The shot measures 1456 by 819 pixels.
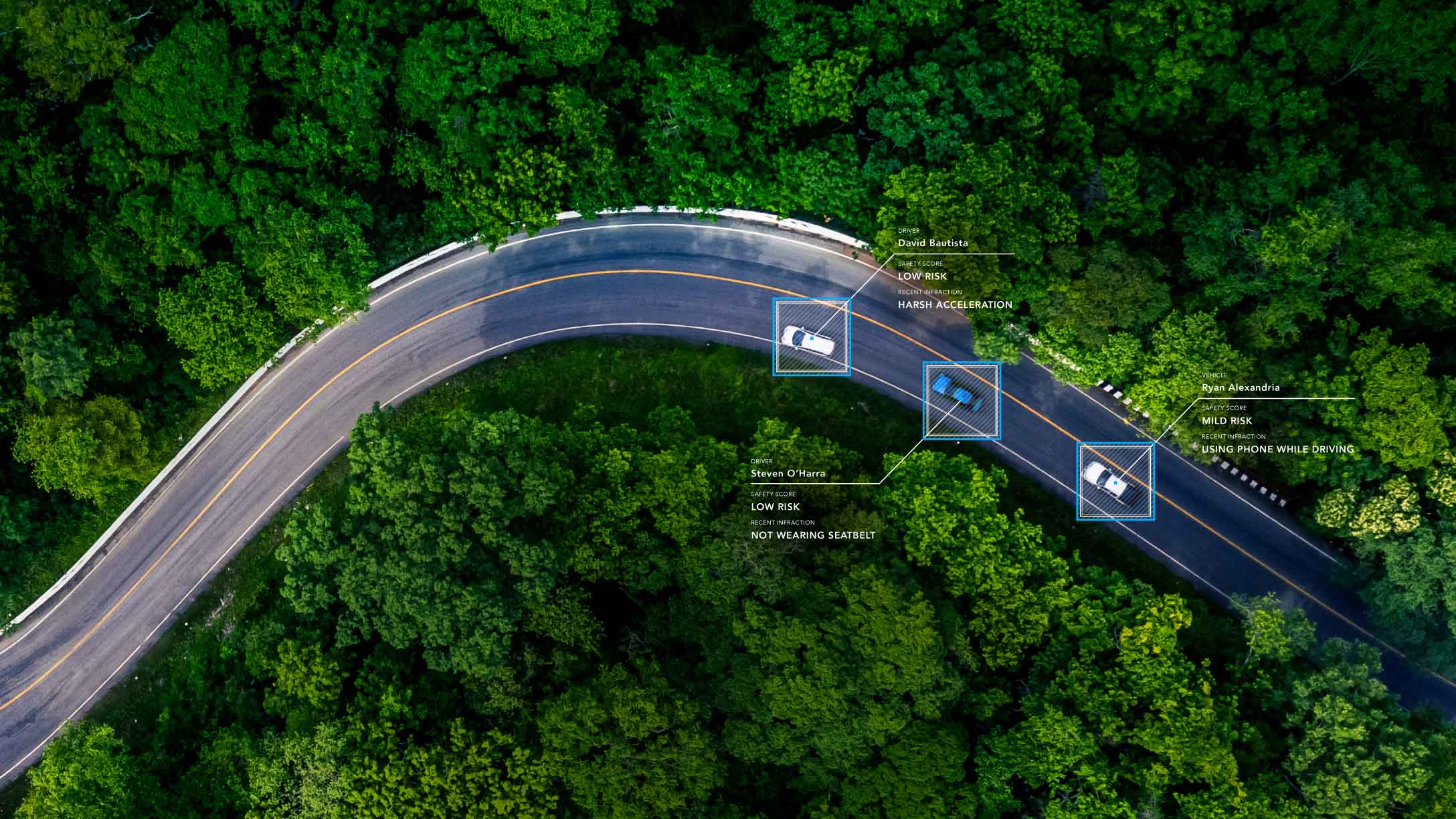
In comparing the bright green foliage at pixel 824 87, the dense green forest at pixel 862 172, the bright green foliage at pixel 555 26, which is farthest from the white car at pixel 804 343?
the bright green foliage at pixel 555 26

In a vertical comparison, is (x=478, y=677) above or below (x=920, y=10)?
below

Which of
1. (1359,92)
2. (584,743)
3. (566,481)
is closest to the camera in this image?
(584,743)

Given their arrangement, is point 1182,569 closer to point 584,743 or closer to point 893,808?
point 893,808

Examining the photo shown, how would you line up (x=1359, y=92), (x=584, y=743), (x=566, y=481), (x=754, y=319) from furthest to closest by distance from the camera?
(x=754, y=319), (x=1359, y=92), (x=566, y=481), (x=584, y=743)

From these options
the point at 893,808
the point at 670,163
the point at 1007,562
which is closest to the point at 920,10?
the point at 670,163

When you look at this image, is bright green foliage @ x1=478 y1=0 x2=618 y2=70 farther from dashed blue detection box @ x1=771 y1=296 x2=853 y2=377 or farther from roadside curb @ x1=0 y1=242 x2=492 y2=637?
dashed blue detection box @ x1=771 y1=296 x2=853 y2=377

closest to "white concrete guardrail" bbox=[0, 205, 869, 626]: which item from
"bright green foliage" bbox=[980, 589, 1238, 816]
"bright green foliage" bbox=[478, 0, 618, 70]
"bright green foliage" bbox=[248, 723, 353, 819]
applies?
"bright green foliage" bbox=[478, 0, 618, 70]
